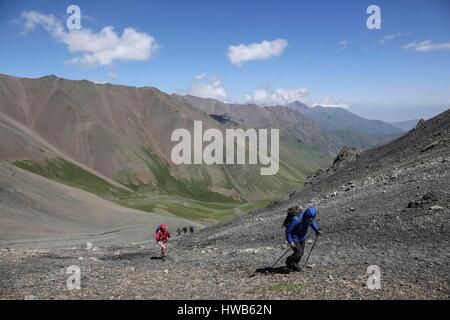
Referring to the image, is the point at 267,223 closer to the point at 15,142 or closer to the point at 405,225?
the point at 405,225

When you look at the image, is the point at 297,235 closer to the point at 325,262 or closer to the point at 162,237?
the point at 325,262

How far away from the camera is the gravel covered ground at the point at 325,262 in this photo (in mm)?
15797

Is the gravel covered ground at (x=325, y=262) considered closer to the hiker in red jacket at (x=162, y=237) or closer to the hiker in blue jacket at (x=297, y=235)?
the hiker in blue jacket at (x=297, y=235)

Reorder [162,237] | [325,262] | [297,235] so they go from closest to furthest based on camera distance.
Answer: [297,235] → [325,262] → [162,237]

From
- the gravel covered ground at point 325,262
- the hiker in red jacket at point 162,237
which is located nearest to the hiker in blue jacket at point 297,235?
the gravel covered ground at point 325,262

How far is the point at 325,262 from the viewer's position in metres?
19.8

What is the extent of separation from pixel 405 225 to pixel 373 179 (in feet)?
49.2

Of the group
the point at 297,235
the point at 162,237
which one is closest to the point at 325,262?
the point at 297,235

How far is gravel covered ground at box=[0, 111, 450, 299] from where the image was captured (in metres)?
15.8

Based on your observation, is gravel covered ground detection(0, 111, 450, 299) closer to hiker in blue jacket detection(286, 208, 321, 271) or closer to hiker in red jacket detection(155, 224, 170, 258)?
hiker in blue jacket detection(286, 208, 321, 271)

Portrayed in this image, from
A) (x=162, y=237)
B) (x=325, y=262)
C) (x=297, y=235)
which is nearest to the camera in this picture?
(x=297, y=235)

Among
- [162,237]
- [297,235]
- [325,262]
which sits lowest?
[162,237]
